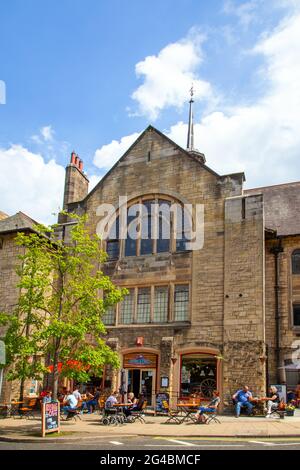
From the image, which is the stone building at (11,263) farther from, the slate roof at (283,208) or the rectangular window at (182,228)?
the slate roof at (283,208)

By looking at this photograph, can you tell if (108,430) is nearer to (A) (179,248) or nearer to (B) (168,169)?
(A) (179,248)

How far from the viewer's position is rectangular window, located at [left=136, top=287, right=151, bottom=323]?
2291cm

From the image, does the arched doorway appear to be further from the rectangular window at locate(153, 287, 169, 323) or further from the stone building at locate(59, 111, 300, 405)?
the rectangular window at locate(153, 287, 169, 323)

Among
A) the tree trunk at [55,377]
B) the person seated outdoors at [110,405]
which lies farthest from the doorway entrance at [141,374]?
the tree trunk at [55,377]

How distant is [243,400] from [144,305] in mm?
6738

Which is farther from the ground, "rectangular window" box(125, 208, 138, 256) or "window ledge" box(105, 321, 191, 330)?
"rectangular window" box(125, 208, 138, 256)

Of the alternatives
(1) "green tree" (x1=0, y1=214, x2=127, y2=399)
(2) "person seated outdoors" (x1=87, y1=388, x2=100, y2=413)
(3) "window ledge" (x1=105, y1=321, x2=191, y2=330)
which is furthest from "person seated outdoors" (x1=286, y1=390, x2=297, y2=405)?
(1) "green tree" (x1=0, y1=214, x2=127, y2=399)

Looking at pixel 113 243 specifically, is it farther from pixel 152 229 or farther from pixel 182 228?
pixel 182 228

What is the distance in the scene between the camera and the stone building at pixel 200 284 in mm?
20500

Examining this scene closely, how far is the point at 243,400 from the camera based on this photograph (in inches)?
720

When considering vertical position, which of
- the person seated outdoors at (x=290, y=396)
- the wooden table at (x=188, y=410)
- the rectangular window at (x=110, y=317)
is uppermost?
the rectangular window at (x=110, y=317)

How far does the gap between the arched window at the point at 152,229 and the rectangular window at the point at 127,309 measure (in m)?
2.16

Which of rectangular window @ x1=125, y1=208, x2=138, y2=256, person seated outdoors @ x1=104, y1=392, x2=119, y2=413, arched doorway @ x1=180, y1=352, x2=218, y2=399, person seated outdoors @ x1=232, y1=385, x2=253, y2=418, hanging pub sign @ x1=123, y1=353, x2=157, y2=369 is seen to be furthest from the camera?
rectangular window @ x1=125, y1=208, x2=138, y2=256

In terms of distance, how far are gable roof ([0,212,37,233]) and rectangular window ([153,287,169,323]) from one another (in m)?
6.88
